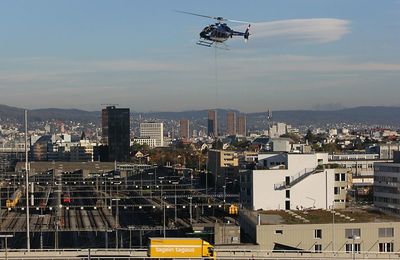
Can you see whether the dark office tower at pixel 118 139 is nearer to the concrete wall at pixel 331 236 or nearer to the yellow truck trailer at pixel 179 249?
the concrete wall at pixel 331 236

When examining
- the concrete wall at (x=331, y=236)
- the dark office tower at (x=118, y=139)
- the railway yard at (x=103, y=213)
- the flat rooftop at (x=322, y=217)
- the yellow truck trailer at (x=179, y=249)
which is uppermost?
the dark office tower at (x=118, y=139)

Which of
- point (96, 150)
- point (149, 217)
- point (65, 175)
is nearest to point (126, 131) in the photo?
point (96, 150)

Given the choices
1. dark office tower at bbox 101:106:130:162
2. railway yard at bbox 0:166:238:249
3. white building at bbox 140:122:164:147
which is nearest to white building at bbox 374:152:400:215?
railway yard at bbox 0:166:238:249

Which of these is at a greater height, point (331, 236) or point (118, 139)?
point (118, 139)

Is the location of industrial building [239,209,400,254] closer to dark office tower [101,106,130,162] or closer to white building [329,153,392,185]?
white building [329,153,392,185]

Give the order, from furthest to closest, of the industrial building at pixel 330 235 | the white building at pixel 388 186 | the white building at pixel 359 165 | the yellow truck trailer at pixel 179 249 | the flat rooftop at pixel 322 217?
the white building at pixel 359 165 → the white building at pixel 388 186 → the flat rooftop at pixel 322 217 → the industrial building at pixel 330 235 → the yellow truck trailer at pixel 179 249

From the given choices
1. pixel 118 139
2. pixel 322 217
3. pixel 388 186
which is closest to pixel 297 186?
pixel 322 217

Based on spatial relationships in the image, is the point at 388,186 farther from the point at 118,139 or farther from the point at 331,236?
the point at 118,139

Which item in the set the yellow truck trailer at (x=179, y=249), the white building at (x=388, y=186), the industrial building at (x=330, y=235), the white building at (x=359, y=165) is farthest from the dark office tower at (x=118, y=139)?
the yellow truck trailer at (x=179, y=249)
